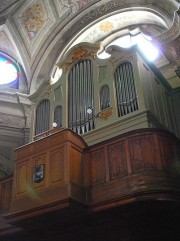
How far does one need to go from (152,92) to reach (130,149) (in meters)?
1.71

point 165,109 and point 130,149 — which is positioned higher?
point 165,109

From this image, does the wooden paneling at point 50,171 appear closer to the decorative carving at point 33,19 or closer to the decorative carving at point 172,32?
the decorative carving at point 172,32

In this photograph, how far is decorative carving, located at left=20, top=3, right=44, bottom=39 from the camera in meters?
11.4

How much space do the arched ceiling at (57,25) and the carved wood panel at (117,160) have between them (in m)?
4.39

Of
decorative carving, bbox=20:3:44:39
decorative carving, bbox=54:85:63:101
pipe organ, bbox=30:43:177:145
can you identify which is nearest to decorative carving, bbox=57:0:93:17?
decorative carving, bbox=20:3:44:39

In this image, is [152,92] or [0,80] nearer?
[152,92]

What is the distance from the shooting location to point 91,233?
21.9 ft

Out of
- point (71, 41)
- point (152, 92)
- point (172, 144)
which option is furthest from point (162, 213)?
point (71, 41)

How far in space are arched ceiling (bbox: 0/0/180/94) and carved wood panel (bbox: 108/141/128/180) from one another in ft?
14.4

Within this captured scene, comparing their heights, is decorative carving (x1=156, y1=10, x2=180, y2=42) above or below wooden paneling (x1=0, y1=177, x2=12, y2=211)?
above

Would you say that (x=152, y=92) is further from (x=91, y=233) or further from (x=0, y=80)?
(x=0, y=80)

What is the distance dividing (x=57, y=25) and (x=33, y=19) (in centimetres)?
80

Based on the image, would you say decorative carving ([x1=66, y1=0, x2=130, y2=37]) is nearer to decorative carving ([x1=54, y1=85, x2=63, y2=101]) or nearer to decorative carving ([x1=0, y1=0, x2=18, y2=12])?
decorative carving ([x1=0, y1=0, x2=18, y2=12])

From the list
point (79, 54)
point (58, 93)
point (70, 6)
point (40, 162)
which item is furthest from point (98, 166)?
point (70, 6)
